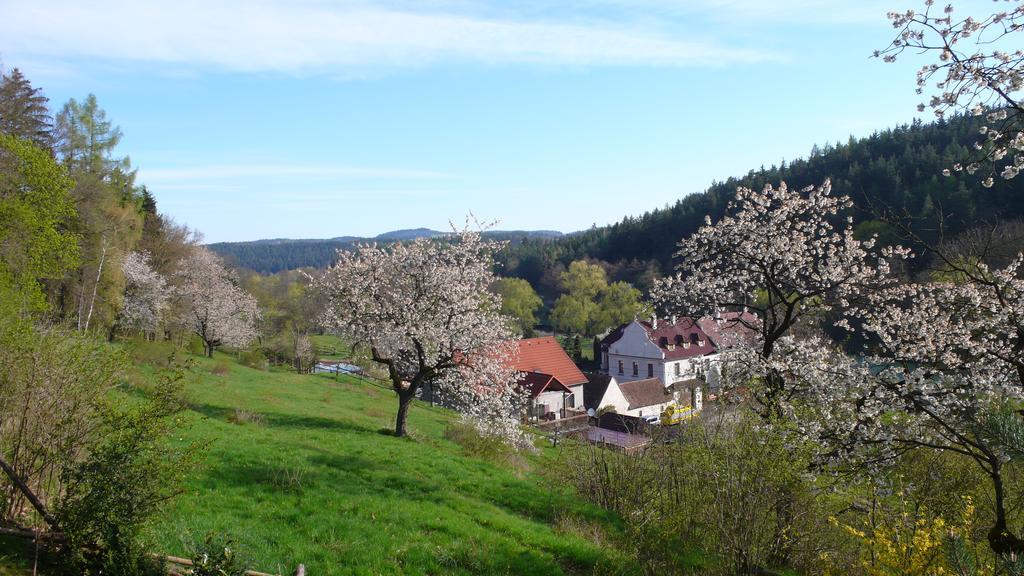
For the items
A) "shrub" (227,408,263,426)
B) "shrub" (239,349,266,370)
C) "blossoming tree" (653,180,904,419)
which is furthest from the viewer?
"shrub" (239,349,266,370)

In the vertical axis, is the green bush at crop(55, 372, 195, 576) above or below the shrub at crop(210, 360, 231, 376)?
above

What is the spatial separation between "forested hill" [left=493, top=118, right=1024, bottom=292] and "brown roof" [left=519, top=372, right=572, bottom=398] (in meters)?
38.6

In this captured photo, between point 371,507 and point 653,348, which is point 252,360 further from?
point 371,507

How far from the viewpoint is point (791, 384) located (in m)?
12.4

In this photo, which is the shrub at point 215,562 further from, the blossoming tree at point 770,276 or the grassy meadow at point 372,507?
the blossoming tree at point 770,276

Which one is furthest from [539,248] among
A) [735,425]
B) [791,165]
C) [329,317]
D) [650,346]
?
[735,425]

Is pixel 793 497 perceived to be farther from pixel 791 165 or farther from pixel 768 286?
pixel 791 165

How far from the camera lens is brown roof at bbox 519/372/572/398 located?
137ft

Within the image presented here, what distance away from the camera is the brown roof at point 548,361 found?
148 ft

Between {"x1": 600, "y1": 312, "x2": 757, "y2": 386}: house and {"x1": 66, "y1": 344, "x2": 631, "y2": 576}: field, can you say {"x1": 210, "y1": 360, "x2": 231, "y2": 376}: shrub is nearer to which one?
{"x1": 66, "y1": 344, "x2": 631, "y2": 576}: field

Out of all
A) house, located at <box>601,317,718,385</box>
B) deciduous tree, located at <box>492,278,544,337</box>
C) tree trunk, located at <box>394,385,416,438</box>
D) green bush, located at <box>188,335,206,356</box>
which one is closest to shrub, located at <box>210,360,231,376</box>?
green bush, located at <box>188,335,206,356</box>

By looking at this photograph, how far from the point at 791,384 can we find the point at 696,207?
104m

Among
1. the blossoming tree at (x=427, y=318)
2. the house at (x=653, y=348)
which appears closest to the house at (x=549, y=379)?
the house at (x=653, y=348)

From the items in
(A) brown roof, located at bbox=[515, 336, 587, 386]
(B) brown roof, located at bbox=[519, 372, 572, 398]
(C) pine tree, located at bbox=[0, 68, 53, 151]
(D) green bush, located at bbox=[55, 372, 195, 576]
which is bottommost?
(B) brown roof, located at bbox=[519, 372, 572, 398]
